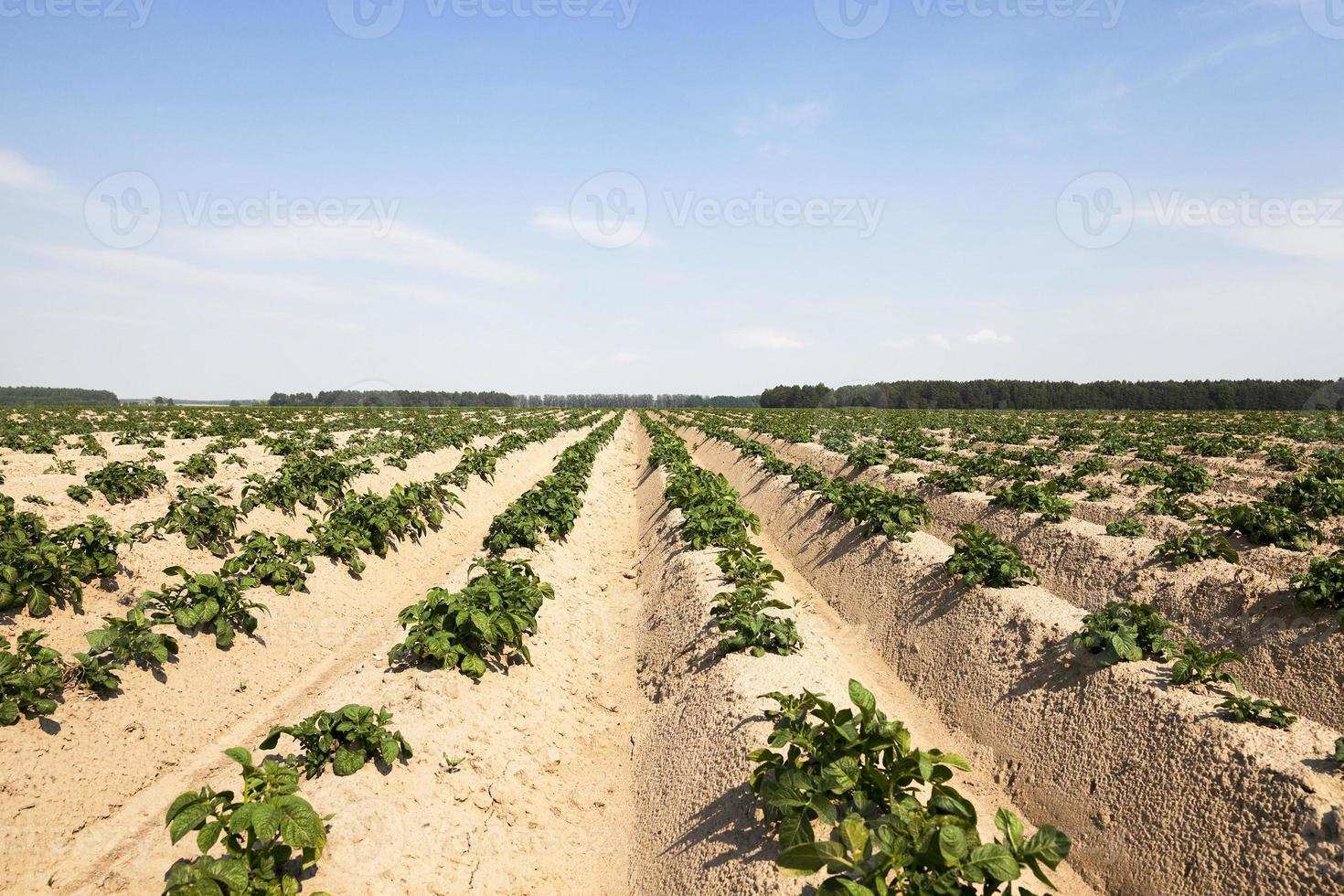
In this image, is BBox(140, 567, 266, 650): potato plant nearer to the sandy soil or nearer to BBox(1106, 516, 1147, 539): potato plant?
the sandy soil

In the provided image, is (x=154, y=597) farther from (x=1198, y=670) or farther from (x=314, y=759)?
(x=1198, y=670)

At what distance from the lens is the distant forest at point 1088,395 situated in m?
94.6

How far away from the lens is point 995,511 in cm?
1426

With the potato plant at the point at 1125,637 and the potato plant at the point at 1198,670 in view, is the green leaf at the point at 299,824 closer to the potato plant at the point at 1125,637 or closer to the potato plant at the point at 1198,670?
the potato plant at the point at 1125,637

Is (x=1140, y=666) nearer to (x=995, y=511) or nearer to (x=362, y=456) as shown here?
(x=995, y=511)

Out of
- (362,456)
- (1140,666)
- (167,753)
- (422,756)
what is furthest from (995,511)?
(362,456)

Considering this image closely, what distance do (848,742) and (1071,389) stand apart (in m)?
136

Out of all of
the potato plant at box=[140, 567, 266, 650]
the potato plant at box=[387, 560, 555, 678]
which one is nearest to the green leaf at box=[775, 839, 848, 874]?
the potato plant at box=[387, 560, 555, 678]

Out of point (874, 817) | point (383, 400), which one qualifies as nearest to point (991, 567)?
point (874, 817)

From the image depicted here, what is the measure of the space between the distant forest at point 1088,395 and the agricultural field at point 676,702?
331 ft

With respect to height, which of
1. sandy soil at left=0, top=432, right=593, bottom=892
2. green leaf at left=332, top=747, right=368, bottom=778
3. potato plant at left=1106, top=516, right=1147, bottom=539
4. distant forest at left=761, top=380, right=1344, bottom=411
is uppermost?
distant forest at left=761, top=380, right=1344, bottom=411

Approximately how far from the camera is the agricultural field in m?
4.49

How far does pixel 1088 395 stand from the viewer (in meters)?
113

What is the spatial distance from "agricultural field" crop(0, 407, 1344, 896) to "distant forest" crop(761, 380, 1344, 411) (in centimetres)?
10099
